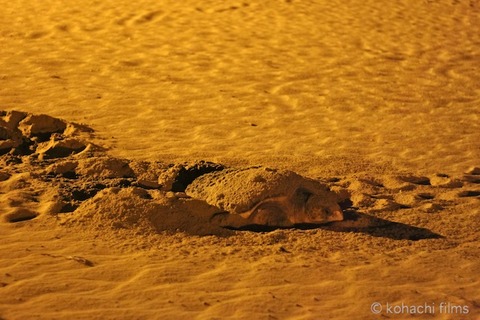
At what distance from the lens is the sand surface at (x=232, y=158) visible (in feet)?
11.7

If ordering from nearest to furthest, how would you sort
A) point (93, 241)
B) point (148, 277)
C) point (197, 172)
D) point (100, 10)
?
point (148, 277) → point (93, 241) → point (197, 172) → point (100, 10)

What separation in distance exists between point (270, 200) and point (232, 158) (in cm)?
115

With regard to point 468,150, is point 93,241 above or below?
above

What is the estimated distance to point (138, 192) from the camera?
14.6ft

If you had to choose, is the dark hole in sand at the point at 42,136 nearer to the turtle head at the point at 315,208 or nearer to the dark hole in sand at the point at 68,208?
the dark hole in sand at the point at 68,208

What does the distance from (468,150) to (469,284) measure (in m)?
2.40

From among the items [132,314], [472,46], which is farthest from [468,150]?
[472,46]

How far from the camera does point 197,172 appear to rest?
15.8 ft

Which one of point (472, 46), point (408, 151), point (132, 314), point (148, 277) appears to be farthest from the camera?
point (472, 46)

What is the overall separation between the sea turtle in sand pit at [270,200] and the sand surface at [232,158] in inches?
4.1

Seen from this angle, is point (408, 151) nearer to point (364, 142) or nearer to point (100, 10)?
point (364, 142)

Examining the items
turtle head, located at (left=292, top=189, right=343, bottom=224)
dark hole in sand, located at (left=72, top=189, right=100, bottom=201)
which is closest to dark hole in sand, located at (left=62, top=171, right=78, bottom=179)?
dark hole in sand, located at (left=72, top=189, right=100, bottom=201)

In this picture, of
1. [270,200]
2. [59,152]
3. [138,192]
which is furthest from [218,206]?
[59,152]

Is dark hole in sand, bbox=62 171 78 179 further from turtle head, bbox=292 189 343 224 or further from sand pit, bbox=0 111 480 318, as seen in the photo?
turtle head, bbox=292 189 343 224
